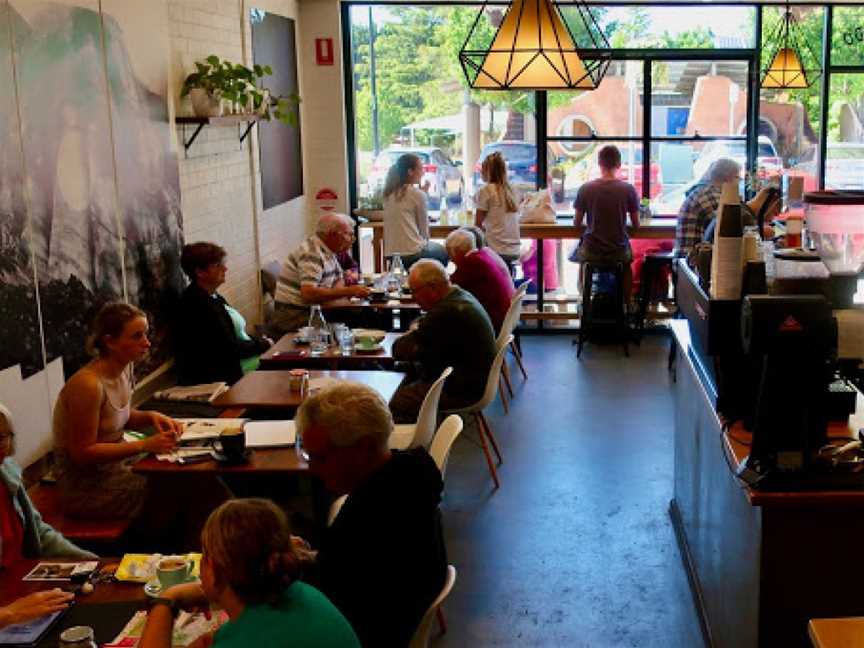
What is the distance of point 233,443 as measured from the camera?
12.7 ft

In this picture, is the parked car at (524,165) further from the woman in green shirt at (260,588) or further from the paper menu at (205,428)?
the woman in green shirt at (260,588)

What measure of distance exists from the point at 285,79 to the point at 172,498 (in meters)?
5.22

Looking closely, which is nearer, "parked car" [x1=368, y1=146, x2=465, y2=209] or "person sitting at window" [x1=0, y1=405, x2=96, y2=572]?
"person sitting at window" [x1=0, y1=405, x2=96, y2=572]

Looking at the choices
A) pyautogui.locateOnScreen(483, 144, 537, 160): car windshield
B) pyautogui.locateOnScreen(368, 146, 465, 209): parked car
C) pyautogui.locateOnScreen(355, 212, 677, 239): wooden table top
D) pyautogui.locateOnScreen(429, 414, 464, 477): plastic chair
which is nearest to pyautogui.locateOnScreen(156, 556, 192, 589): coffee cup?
pyautogui.locateOnScreen(429, 414, 464, 477): plastic chair

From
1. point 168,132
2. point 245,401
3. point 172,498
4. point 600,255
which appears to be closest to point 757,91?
point 600,255

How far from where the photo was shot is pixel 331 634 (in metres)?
2.29

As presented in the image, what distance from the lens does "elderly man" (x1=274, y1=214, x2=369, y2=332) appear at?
273 inches

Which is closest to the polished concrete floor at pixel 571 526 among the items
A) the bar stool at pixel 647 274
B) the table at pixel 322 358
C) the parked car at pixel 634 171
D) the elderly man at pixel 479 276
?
the elderly man at pixel 479 276

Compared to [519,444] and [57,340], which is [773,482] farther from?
[519,444]

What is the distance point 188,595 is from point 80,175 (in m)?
2.78

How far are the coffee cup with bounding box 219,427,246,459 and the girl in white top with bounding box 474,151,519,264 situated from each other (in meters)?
5.21

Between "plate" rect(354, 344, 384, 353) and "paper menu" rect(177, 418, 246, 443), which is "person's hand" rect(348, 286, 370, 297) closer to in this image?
"plate" rect(354, 344, 384, 353)

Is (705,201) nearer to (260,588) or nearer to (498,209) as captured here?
(498,209)

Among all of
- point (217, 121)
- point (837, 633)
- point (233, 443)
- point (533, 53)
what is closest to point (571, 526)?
point (233, 443)
